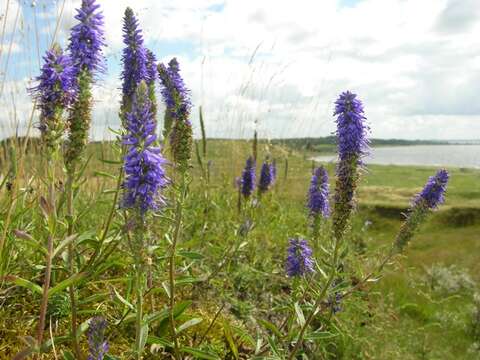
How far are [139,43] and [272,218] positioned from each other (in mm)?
4702

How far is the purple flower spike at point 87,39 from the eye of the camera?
8.15 ft

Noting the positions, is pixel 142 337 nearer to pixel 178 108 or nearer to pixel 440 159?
pixel 178 108

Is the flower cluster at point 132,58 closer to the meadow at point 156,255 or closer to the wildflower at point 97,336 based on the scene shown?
the meadow at point 156,255

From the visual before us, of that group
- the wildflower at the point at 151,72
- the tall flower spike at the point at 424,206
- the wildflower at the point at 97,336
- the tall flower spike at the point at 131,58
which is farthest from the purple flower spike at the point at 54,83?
the tall flower spike at the point at 424,206

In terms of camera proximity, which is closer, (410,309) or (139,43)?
(139,43)

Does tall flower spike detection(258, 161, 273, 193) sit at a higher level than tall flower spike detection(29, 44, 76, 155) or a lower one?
lower

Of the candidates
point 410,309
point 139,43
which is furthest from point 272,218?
point 139,43

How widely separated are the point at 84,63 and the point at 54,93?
0.26 metres

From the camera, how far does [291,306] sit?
9.21ft

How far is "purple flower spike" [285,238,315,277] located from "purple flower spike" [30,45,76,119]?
1.86m

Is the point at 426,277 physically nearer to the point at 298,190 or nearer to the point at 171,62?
the point at 298,190

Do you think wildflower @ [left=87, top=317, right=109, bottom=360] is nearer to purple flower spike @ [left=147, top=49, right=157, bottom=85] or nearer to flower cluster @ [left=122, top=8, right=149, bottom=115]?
flower cluster @ [left=122, top=8, right=149, bottom=115]

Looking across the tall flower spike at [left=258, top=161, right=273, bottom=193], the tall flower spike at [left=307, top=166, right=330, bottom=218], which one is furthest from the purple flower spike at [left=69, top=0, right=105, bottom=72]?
the tall flower spike at [left=258, top=161, right=273, bottom=193]

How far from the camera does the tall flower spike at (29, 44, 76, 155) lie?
90.9 inches
